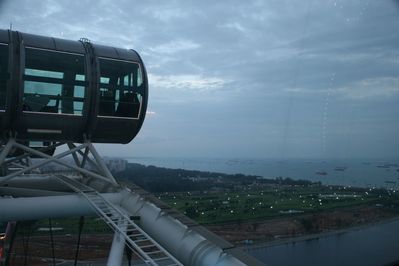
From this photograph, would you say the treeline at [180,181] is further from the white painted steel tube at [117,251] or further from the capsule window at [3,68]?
the white painted steel tube at [117,251]

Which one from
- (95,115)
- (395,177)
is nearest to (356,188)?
(395,177)

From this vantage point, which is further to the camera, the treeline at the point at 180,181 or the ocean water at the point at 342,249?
the treeline at the point at 180,181

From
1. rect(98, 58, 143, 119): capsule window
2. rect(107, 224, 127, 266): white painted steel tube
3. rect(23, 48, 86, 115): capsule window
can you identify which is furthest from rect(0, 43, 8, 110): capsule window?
rect(107, 224, 127, 266): white painted steel tube

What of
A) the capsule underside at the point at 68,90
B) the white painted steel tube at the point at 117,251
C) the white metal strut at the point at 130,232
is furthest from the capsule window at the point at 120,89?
the white painted steel tube at the point at 117,251

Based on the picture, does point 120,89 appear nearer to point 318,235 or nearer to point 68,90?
point 68,90

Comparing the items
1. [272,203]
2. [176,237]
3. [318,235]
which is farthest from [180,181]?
[176,237]

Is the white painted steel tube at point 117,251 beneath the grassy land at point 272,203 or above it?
above

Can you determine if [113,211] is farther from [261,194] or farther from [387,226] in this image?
[261,194]
